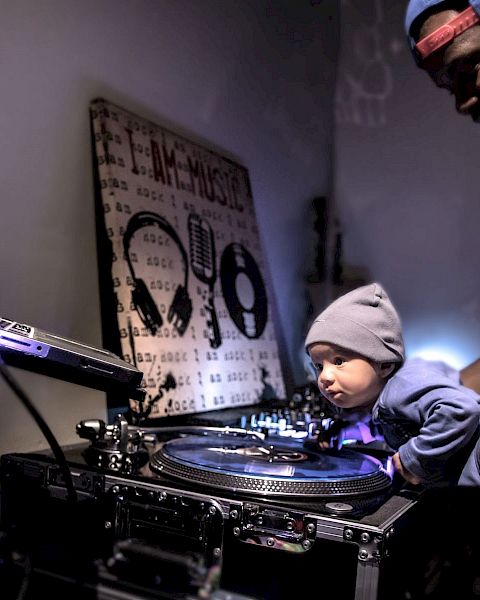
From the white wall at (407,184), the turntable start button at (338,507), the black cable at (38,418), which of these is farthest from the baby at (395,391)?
the white wall at (407,184)

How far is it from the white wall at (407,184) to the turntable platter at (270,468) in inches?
52.5

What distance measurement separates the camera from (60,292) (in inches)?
55.4

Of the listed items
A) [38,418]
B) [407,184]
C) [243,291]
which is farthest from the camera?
[407,184]

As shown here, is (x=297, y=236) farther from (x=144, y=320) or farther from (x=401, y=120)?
(x=144, y=320)

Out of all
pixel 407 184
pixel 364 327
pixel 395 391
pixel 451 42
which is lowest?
pixel 395 391

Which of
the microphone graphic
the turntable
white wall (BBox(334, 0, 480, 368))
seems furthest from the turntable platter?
white wall (BBox(334, 0, 480, 368))

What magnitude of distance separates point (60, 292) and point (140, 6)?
0.81 meters

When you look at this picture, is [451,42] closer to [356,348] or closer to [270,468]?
[356,348]

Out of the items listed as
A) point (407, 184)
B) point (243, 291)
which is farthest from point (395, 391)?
point (407, 184)

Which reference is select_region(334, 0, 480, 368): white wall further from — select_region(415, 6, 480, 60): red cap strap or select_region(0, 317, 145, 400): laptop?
select_region(0, 317, 145, 400): laptop

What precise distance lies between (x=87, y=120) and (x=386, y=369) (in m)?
0.93

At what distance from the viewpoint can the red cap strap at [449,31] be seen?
3.41ft

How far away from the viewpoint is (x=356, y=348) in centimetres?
102

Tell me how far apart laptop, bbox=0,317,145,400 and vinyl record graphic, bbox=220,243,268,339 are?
0.88 metres
